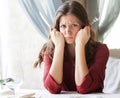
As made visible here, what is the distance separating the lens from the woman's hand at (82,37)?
166 cm

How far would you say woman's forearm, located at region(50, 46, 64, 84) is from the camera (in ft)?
5.25

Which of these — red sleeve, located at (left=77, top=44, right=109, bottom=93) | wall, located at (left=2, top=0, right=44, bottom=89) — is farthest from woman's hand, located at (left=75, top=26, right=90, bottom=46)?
wall, located at (left=2, top=0, right=44, bottom=89)

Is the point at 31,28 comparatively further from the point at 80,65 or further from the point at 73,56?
the point at 80,65

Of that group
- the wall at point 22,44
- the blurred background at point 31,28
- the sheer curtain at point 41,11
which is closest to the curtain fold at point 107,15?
the blurred background at point 31,28

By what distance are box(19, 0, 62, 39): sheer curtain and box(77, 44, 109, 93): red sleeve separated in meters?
0.98

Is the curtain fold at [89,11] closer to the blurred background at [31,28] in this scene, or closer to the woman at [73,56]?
the blurred background at [31,28]

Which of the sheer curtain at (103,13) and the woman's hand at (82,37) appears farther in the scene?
the sheer curtain at (103,13)

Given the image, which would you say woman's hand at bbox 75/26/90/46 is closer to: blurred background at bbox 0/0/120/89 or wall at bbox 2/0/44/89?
blurred background at bbox 0/0/120/89

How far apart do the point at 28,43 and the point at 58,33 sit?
1.05 m

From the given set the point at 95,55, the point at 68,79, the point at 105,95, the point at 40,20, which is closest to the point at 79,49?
the point at 95,55

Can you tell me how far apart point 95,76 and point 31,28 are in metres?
1.28

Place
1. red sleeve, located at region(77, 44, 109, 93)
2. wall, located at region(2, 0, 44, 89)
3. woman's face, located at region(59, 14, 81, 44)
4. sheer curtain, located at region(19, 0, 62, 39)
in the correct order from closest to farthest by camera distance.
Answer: red sleeve, located at region(77, 44, 109, 93)
woman's face, located at region(59, 14, 81, 44)
sheer curtain, located at region(19, 0, 62, 39)
wall, located at region(2, 0, 44, 89)

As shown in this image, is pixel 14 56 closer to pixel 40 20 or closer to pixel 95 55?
pixel 40 20

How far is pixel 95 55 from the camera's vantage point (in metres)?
1.66
